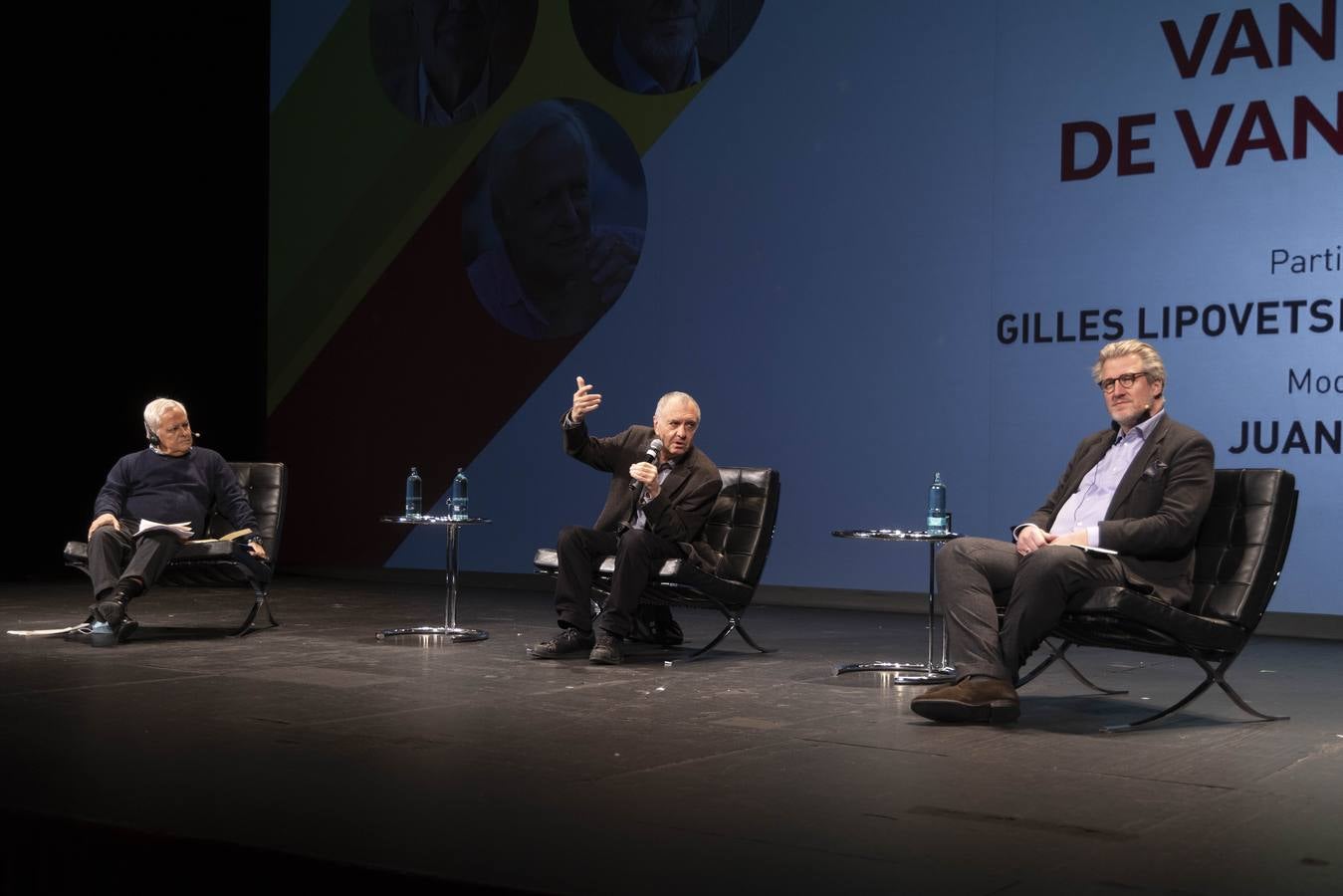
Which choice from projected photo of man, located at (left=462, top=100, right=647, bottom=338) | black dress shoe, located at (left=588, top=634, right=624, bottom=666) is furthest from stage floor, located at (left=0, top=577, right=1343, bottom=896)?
projected photo of man, located at (left=462, top=100, right=647, bottom=338)

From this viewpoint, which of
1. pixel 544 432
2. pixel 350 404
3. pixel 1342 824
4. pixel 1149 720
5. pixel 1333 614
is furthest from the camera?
pixel 350 404

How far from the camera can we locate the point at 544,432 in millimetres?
9727

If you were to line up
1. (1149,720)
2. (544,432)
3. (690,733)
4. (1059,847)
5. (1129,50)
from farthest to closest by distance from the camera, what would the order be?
1. (544,432)
2. (1129,50)
3. (1149,720)
4. (690,733)
5. (1059,847)

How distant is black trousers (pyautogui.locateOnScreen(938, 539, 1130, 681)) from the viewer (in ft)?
14.6

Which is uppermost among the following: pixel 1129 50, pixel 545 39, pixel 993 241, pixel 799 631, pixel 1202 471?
pixel 545 39

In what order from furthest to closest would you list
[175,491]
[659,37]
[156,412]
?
1. [659,37]
2. [156,412]
3. [175,491]

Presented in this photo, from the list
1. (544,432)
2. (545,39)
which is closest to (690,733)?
(544,432)

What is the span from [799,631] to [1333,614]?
2533 millimetres

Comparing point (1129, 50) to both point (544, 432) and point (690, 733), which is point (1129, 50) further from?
point (690, 733)

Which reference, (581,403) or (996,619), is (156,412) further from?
(996,619)

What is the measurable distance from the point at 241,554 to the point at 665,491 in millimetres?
1844

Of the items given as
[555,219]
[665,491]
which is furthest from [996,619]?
[555,219]

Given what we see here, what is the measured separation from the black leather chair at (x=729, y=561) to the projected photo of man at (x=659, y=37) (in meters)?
3.67

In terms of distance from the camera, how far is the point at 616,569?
229 inches
